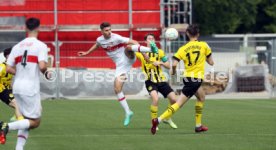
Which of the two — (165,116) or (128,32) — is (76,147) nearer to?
(165,116)

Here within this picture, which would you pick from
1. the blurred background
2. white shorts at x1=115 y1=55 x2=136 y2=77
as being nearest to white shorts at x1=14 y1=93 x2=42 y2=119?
white shorts at x1=115 y1=55 x2=136 y2=77

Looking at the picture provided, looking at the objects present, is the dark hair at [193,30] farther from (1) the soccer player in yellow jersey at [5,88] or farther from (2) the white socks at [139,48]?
(1) the soccer player in yellow jersey at [5,88]

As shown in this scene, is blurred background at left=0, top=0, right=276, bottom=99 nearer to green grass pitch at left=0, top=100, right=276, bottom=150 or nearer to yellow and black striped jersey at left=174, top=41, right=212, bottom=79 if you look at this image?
green grass pitch at left=0, top=100, right=276, bottom=150

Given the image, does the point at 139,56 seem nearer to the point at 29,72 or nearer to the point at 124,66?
the point at 124,66

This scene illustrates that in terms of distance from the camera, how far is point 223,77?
35.5m

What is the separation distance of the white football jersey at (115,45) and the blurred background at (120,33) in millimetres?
15084

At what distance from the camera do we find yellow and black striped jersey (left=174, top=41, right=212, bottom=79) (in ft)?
55.9

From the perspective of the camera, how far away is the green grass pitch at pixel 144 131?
14641 mm

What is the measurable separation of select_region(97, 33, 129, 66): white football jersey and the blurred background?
15084 mm

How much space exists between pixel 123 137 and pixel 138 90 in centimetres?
1849

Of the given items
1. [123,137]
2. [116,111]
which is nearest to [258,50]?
[116,111]

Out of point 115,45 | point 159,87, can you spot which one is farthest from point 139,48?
point 159,87

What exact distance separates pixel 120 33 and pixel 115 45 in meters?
24.8

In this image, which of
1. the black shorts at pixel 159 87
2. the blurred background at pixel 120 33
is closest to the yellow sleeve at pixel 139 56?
the black shorts at pixel 159 87
